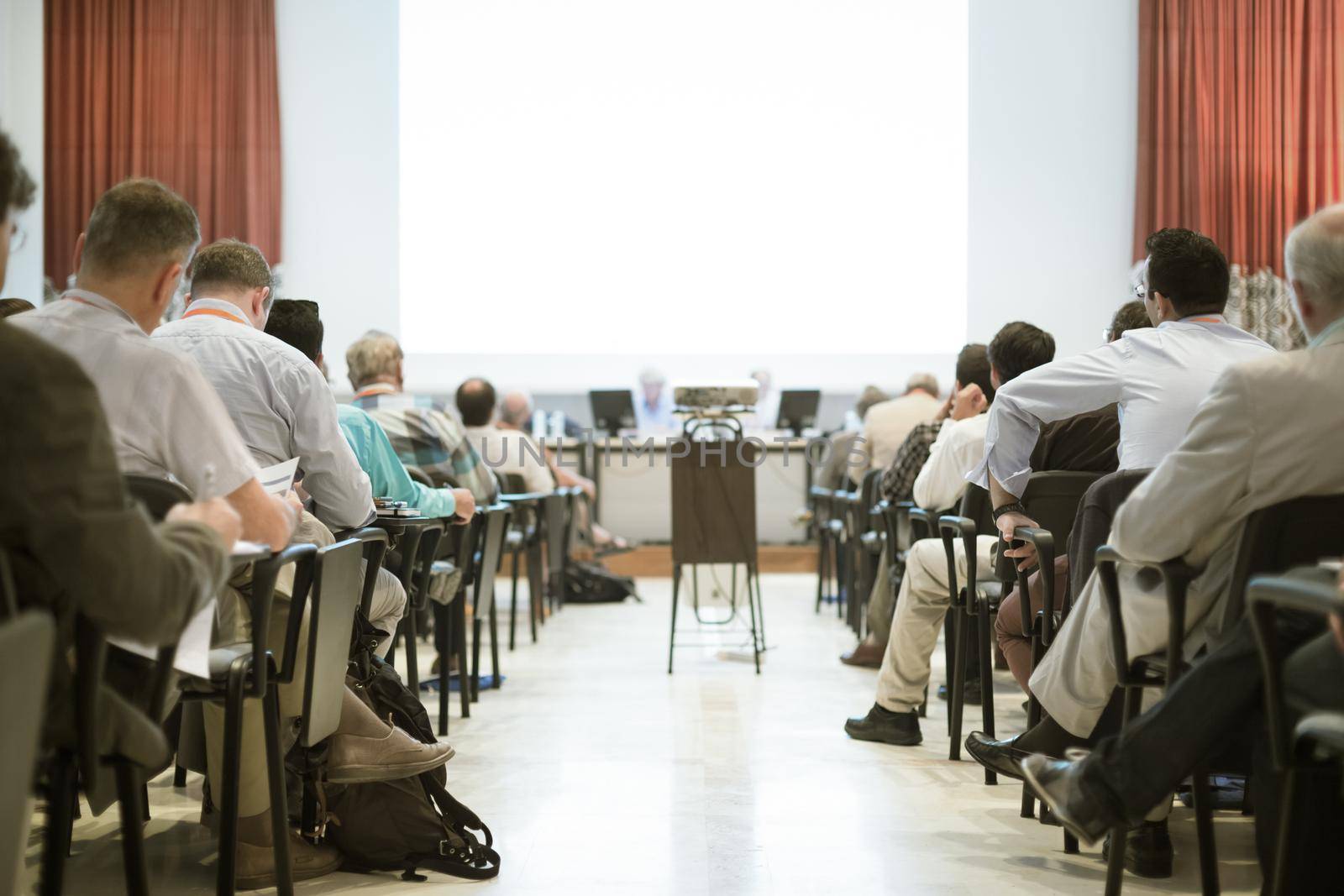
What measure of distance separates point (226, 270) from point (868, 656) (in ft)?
10.0

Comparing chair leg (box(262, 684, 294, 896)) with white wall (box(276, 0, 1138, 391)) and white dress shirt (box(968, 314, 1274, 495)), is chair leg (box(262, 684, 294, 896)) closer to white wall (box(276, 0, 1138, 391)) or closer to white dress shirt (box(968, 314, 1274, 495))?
white dress shirt (box(968, 314, 1274, 495))

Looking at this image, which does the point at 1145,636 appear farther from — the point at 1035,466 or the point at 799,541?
the point at 799,541

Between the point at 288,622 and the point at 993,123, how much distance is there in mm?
7991

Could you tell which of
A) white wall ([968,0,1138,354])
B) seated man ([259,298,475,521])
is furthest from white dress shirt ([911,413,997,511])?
white wall ([968,0,1138,354])

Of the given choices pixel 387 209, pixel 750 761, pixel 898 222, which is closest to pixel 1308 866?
pixel 750 761

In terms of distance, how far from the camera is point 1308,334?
1.89 metres

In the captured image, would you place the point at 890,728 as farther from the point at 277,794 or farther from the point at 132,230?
the point at 132,230

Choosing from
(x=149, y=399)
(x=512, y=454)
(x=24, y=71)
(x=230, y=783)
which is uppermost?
(x=24, y=71)

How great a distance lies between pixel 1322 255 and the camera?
71.4 inches

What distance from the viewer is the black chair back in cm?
214

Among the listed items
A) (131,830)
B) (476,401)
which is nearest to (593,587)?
(476,401)

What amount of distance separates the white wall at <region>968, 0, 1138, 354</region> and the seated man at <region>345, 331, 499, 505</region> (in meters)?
5.68

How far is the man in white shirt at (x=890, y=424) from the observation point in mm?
5617

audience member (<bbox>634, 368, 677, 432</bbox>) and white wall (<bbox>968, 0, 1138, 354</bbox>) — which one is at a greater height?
white wall (<bbox>968, 0, 1138, 354</bbox>)
